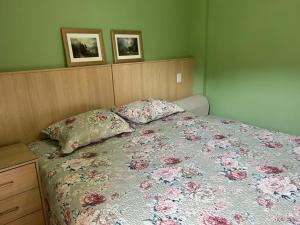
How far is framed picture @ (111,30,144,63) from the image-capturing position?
231cm

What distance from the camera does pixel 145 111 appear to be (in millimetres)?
2139

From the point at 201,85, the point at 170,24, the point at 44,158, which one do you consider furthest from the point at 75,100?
the point at 201,85

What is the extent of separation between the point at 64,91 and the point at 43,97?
178 mm

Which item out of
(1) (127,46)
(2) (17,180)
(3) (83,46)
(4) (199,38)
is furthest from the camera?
(4) (199,38)

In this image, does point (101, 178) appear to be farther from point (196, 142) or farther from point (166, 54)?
point (166, 54)

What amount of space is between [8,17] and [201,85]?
7.37ft

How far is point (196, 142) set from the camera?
1.68 meters

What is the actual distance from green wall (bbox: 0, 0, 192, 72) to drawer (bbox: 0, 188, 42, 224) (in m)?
0.96

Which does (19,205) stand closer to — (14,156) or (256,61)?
(14,156)

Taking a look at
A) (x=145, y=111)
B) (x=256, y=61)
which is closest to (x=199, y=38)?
(x=256, y=61)

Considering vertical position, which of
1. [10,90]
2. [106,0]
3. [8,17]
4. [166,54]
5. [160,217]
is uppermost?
[106,0]

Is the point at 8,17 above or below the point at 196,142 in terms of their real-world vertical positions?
above

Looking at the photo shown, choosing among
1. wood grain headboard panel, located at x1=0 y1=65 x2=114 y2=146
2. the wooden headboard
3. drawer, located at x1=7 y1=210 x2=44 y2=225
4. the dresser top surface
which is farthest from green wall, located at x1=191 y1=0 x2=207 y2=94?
drawer, located at x1=7 y1=210 x2=44 y2=225

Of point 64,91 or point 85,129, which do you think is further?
point 64,91
